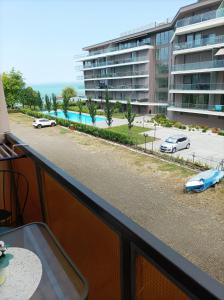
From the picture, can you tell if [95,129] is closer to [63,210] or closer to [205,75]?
[205,75]

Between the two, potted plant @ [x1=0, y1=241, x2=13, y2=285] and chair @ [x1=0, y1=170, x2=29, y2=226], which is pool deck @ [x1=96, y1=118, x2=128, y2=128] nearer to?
chair @ [x1=0, y1=170, x2=29, y2=226]

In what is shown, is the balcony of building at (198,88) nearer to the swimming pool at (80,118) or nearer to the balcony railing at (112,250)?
the swimming pool at (80,118)

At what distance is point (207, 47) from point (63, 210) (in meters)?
19.2

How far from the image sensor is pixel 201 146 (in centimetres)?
1454

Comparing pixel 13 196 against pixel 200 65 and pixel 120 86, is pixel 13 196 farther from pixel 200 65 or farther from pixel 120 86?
pixel 120 86

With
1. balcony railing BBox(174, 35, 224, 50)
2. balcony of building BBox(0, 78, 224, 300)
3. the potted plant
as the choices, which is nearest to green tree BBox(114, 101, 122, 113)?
balcony railing BBox(174, 35, 224, 50)

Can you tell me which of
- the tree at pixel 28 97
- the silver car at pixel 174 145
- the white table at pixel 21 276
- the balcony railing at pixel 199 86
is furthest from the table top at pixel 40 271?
the tree at pixel 28 97

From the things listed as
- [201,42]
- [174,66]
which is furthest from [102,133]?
[201,42]

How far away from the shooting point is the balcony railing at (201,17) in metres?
17.1

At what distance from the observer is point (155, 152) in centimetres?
1362

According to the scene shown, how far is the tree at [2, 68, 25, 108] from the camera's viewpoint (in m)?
31.1

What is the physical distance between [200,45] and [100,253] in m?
20.1

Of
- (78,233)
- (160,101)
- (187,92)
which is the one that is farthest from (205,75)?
(78,233)

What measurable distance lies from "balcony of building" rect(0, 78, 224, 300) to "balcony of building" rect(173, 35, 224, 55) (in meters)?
18.6
